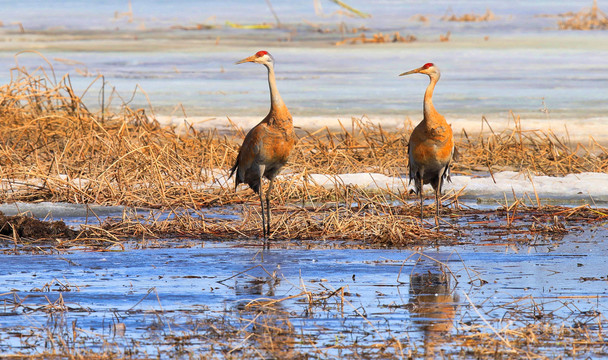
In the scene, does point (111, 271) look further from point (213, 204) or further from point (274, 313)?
point (213, 204)

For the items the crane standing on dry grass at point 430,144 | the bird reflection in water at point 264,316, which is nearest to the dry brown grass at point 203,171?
the crane standing on dry grass at point 430,144

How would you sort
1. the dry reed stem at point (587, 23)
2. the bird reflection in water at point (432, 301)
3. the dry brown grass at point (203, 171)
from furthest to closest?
the dry reed stem at point (587, 23) → the dry brown grass at point (203, 171) → the bird reflection in water at point (432, 301)

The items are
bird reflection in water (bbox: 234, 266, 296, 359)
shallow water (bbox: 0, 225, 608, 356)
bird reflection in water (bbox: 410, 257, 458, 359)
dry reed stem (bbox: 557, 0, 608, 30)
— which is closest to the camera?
bird reflection in water (bbox: 234, 266, 296, 359)

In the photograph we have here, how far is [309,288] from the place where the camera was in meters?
6.41

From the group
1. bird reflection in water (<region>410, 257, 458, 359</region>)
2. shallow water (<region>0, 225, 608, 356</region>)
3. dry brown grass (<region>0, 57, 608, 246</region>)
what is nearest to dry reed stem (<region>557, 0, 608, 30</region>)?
dry brown grass (<region>0, 57, 608, 246</region>)

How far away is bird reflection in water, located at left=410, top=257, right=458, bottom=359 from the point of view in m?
5.16

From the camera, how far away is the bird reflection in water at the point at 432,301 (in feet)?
16.9

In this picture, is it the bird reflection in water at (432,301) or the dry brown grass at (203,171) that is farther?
the dry brown grass at (203,171)

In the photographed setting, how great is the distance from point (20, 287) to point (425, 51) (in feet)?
75.2

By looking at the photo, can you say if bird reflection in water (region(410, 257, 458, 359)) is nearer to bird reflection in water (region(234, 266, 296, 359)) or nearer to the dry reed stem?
bird reflection in water (region(234, 266, 296, 359))

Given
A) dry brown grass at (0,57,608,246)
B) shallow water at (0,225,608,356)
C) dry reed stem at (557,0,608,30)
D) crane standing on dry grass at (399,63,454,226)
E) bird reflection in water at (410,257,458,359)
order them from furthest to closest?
dry reed stem at (557,0,608,30)
crane standing on dry grass at (399,63,454,226)
dry brown grass at (0,57,608,246)
shallow water at (0,225,608,356)
bird reflection in water at (410,257,458,359)

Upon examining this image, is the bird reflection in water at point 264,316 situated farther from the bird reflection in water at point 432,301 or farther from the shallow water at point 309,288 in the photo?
the bird reflection in water at point 432,301

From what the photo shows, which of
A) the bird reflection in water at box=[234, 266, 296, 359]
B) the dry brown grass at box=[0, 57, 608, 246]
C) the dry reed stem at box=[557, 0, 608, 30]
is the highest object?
the dry reed stem at box=[557, 0, 608, 30]

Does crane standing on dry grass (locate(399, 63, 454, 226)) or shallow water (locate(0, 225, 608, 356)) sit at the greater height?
crane standing on dry grass (locate(399, 63, 454, 226))
